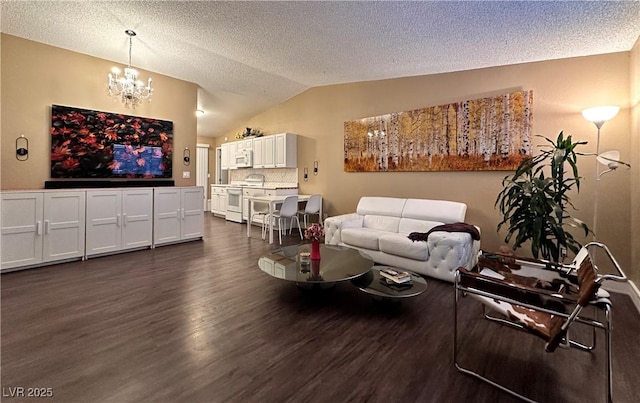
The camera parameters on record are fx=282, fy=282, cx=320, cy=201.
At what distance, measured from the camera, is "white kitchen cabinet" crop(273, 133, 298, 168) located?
6430 mm

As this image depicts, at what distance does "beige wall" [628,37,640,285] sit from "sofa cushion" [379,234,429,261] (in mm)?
2002

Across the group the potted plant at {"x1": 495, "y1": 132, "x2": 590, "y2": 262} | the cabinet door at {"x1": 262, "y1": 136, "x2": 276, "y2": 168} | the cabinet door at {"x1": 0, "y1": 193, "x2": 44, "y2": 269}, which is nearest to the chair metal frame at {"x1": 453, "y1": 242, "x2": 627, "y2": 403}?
the potted plant at {"x1": 495, "y1": 132, "x2": 590, "y2": 262}

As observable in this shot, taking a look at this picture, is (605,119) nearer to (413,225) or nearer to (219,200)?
(413,225)

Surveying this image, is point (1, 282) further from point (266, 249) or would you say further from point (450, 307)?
point (450, 307)

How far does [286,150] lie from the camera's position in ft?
21.1

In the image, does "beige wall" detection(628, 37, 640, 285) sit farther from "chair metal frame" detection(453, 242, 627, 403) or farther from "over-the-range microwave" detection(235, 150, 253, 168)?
"over-the-range microwave" detection(235, 150, 253, 168)

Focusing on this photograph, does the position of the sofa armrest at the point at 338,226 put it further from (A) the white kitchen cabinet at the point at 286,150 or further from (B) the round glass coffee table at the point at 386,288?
(A) the white kitchen cabinet at the point at 286,150

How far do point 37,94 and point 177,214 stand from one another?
8.04 ft

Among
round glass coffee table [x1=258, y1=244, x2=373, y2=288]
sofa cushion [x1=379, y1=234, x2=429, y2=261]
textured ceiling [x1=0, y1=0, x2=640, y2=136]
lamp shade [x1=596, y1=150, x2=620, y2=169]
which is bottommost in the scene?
round glass coffee table [x1=258, y1=244, x2=373, y2=288]

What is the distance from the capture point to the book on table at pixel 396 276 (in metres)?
2.64

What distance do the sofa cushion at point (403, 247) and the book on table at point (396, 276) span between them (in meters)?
0.68

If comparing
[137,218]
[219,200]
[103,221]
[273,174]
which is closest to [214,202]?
[219,200]

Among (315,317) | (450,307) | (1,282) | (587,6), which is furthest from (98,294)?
(587,6)

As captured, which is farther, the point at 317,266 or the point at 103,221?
the point at 103,221
